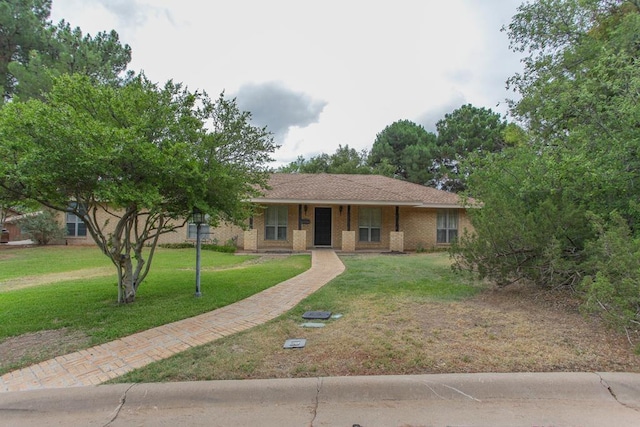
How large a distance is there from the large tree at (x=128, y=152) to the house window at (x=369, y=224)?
1039 centimetres

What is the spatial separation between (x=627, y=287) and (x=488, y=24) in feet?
34.3

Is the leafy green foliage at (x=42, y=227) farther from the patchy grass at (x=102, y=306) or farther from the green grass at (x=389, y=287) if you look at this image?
the green grass at (x=389, y=287)

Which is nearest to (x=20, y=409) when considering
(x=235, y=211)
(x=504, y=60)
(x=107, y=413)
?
(x=107, y=413)

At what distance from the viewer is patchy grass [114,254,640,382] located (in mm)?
3354

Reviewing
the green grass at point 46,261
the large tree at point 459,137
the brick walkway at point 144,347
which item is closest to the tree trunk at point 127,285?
the brick walkway at point 144,347

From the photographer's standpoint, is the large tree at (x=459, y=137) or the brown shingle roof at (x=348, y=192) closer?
the brown shingle roof at (x=348, y=192)

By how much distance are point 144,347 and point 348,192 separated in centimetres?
1263

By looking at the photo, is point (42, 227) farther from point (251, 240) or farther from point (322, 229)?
point (322, 229)

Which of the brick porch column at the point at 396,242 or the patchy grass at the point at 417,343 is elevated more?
the brick porch column at the point at 396,242

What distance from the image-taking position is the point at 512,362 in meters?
3.44

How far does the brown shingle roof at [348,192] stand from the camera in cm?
1501

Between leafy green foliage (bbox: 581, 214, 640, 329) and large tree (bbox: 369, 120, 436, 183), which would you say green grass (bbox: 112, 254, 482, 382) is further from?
large tree (bbox: 369, 120, 436, 183)

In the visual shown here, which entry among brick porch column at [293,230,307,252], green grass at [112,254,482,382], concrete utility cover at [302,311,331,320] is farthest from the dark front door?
concrete utility cover at [302,311,331,320]

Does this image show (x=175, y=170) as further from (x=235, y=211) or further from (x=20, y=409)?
(x=20, y=409)
